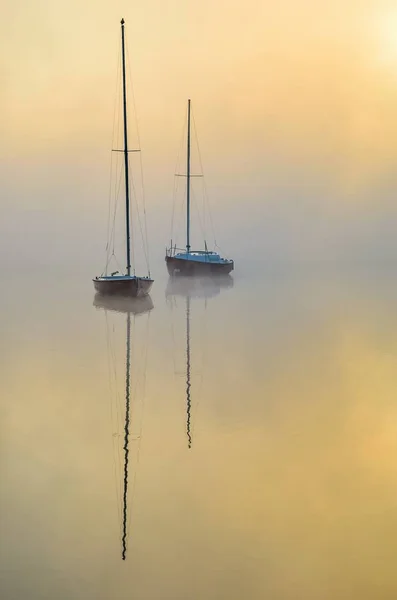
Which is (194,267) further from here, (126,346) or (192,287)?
(126,346)

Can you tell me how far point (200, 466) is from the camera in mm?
4691

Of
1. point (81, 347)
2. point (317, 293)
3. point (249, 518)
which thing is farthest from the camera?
point (317, 293)

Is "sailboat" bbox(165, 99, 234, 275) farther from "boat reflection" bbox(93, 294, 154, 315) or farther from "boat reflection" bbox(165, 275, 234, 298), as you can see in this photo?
"boat reflection" bbox(93, 294, 154, 315)

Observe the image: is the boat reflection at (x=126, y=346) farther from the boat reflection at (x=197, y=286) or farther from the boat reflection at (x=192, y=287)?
the boat reflection at (x=197, y=286)

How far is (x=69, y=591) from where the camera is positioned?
3254 millimetres

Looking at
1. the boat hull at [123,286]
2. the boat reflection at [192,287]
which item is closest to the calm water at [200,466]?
the boat reflection at [192,287]

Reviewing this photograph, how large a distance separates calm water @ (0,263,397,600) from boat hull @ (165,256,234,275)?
30.5 feet

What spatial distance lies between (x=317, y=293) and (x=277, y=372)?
8859 millimetres

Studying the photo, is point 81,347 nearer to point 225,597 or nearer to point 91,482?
point 91,482

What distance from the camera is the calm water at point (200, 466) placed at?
11.2 feet

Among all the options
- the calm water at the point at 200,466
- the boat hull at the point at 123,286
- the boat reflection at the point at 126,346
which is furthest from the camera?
the boat hull at the point at 123,286

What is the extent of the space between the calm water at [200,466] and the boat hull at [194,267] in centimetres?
930

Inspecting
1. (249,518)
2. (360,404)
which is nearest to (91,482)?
(249,518)

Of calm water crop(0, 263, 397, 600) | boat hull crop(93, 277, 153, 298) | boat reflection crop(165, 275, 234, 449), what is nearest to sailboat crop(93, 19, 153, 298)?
boat hull crop(93, 277, 153, 298)
